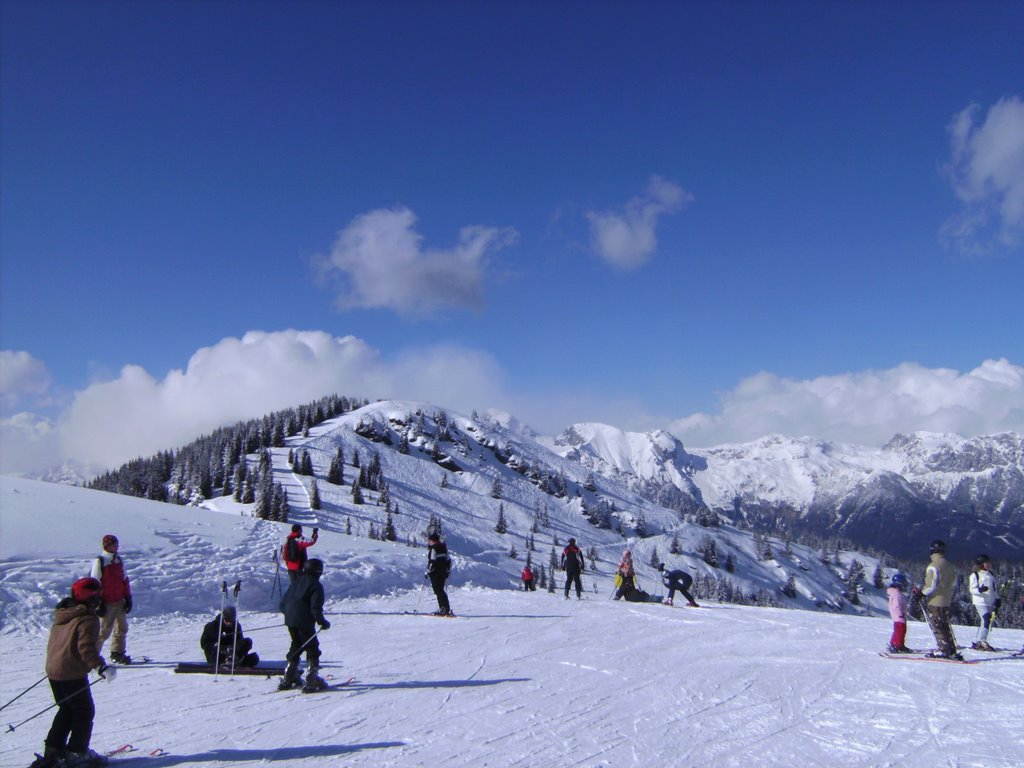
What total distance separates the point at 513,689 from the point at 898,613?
29.9 ft

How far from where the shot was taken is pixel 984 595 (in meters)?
14.9

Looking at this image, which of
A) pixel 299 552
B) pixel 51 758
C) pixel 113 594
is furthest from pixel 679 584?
pixel 51 758

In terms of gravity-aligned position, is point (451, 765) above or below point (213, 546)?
below

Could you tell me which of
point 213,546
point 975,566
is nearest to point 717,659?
point 975,566

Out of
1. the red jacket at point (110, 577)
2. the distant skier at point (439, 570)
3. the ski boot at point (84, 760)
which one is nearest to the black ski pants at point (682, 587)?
the distant skier at point (439, 570)

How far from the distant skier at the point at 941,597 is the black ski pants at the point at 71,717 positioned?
48.1ft

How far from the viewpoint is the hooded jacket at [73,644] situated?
24.1 ft

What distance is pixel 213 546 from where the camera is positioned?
23.5m

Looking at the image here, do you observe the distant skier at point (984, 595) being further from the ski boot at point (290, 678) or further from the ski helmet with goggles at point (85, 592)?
the ski helmet with goggles at point (85, 592)

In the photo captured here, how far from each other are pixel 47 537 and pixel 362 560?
10.3 m

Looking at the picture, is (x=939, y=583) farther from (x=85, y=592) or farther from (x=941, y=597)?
(x=85, y=592)

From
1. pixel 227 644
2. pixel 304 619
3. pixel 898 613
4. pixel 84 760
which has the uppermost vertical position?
pixel 304 619

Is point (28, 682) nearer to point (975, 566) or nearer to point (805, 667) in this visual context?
point (805, 667)

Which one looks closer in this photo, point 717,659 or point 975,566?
point 717,659
